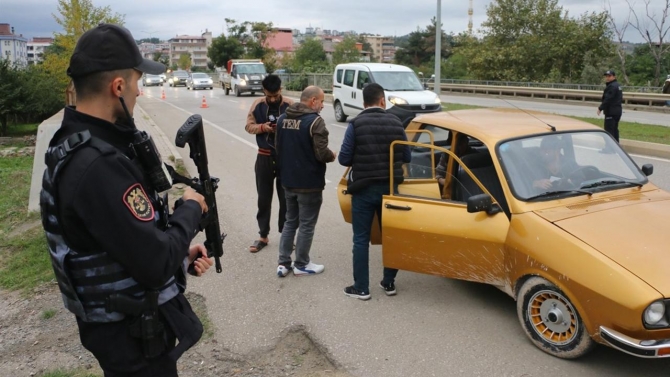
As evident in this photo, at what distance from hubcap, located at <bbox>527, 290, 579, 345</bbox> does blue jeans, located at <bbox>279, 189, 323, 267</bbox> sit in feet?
7.12

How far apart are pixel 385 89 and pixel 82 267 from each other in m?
15.4

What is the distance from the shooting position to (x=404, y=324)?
439cm

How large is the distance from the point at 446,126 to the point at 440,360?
7.40ft

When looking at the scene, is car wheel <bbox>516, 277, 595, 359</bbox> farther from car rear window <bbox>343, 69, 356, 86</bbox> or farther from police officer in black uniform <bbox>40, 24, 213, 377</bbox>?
car rear window <bbox>343, 69, 356, 86</bbox>

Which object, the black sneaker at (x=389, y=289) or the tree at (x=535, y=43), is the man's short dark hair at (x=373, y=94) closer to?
the black sneaker at (x=389, y=289)

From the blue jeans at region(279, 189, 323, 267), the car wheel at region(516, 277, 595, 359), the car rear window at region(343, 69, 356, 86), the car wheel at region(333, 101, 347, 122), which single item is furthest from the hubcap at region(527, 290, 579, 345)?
the car wheel at region(333, 101, 347, 122)

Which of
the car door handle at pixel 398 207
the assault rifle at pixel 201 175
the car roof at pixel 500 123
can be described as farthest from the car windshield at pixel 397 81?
the assault rifle at pixel 201 175

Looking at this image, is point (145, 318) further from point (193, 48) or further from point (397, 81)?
point (193, 48)

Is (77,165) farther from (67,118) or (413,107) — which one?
(413,107)

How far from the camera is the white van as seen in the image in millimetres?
16547

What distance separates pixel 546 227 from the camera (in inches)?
151

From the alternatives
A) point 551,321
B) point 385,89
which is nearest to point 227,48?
A: point 385,89

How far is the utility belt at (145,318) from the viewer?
195 cm

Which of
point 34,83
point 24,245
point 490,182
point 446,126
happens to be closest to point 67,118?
point 490,182
